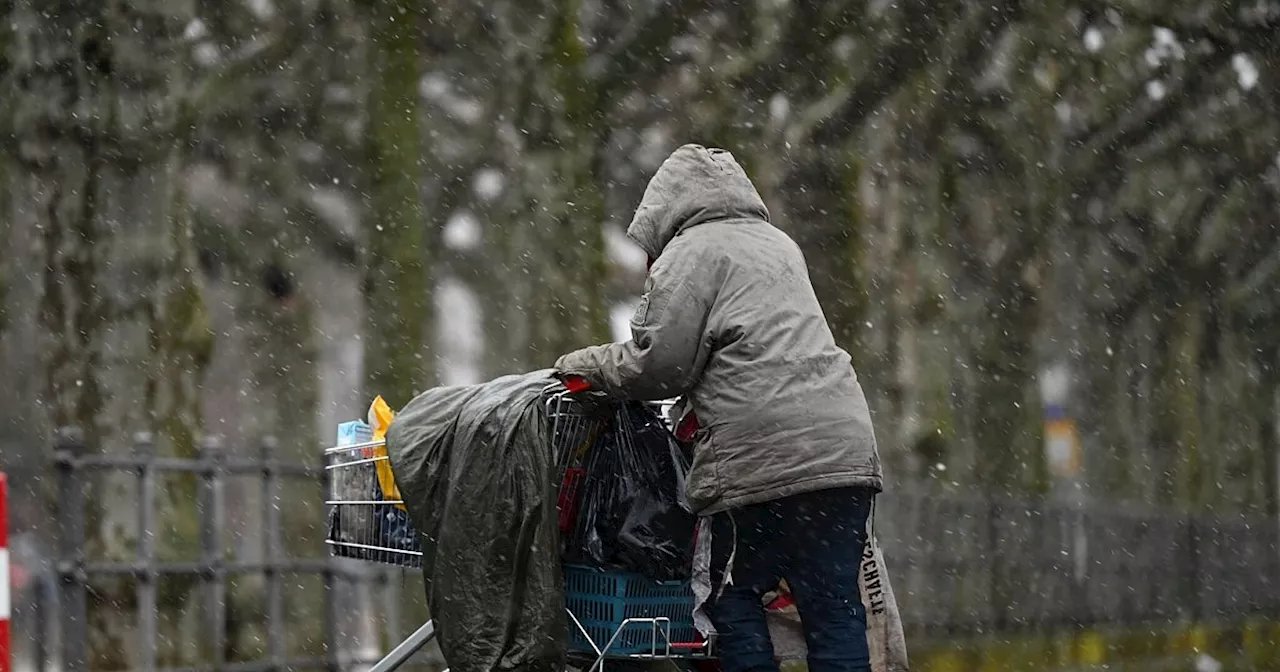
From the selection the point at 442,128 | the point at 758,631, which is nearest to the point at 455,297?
the point at 442,128

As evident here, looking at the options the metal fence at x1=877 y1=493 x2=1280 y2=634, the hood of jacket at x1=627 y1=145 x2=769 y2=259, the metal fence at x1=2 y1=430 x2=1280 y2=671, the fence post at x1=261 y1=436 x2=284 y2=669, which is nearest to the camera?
the hood of jacket at x1=627 y1=145 x2=769 y2=259

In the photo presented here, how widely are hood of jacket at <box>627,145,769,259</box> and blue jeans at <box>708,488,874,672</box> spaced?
2.58 ft

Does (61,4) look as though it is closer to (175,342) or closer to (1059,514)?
(175,342)

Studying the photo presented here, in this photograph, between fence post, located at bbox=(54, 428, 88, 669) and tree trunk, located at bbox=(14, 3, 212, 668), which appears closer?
fence post, located at bbox=(54, 428, 88, 669)

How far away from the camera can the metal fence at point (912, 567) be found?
30.5ft

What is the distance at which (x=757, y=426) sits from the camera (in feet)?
18.8

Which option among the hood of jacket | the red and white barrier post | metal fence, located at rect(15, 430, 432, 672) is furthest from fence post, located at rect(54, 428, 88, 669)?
the hood of jacket

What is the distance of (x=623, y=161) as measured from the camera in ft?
71.7

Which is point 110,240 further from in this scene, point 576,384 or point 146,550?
point 576,384

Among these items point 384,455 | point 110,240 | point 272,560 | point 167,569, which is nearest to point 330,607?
point 272,560

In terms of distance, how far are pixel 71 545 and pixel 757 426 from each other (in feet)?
14.3

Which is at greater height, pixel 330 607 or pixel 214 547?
pixel 214 547

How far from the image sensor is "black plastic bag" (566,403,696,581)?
Result: 19.3 feet

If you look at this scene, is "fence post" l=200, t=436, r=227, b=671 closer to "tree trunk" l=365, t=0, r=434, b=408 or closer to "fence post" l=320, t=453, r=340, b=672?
"fence post" l=320, t=453, r=340, b=672
